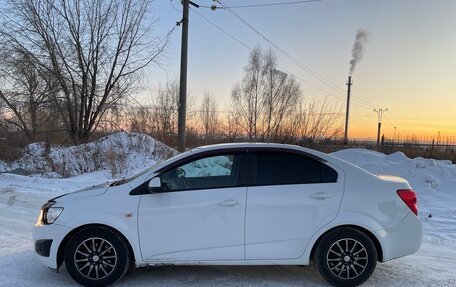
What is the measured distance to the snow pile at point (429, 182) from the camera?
28.0 feet

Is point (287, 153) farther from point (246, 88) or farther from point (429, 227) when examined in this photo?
point (246, 88)

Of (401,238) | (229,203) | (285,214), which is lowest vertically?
(401,238)

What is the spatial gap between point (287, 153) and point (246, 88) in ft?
88.4

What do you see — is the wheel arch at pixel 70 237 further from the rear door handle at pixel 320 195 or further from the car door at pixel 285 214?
the rear door handle at pixel 320 195

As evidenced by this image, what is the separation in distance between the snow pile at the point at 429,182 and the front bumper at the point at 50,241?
555 centimetres

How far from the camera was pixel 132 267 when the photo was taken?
558cm

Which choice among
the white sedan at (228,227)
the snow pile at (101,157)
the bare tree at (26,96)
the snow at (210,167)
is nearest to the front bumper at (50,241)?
the white sedan at (228,227)

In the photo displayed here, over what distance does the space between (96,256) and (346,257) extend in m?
2.82

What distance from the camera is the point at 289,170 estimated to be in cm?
513

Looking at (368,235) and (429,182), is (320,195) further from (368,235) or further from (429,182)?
(429,182)

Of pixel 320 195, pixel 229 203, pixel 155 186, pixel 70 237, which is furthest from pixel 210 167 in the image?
pixel 70 237

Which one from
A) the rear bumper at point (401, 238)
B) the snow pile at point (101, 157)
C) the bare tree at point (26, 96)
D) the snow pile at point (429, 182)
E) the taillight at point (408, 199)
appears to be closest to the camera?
the rear bumper at point (401, 238)

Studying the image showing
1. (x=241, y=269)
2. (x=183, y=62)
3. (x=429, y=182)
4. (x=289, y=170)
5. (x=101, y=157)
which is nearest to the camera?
(x=289, y=170)

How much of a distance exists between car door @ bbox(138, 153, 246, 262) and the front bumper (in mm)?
893
